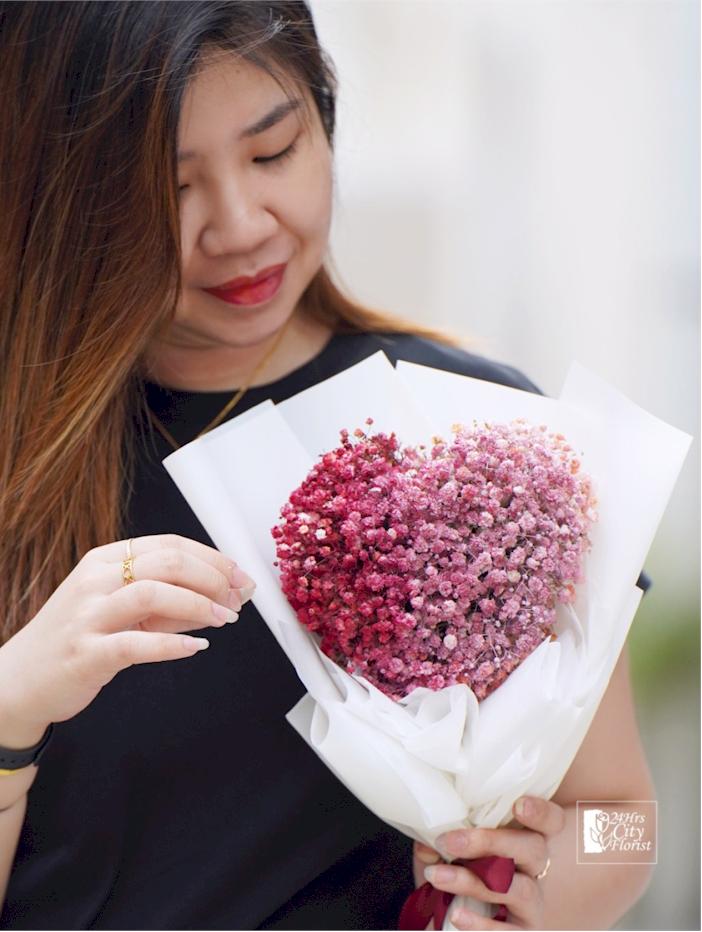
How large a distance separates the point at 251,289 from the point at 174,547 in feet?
1.06

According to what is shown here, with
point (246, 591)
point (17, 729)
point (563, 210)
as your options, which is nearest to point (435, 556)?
point (246, 591)

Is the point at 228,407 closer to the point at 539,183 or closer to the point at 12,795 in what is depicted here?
the point at 12,795

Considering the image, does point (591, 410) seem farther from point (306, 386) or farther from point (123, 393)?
point (123, 393)

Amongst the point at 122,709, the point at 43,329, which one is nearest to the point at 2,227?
the point at 43,329

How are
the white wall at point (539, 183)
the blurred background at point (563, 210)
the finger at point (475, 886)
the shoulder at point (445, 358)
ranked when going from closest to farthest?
the finger at point (475, 886), the shoulder at point (445, 358), the blurred background at point (563, 210), the white wall at point (539, 183)

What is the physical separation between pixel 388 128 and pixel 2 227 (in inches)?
38.7

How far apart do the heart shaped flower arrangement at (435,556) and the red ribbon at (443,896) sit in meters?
0.17

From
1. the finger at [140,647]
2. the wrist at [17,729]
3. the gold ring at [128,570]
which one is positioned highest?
the gold ring at [128,570]

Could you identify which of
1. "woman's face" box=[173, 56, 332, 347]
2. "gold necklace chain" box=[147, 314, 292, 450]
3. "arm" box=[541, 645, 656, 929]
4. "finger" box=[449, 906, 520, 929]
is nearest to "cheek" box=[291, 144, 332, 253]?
"woman's face" box=[173, 56, 332, 347]

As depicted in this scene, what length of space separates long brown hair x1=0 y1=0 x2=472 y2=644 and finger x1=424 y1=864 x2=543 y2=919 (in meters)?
0.41

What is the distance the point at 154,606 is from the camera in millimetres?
624

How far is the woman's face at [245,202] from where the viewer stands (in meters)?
0.79

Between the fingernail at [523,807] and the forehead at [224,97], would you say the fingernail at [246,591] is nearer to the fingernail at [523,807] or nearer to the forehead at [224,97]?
the fingernail at [523,807]

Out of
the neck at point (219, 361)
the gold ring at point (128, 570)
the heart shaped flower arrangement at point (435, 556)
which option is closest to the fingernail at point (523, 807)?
the heart shaped flower arrangement at point (435, 556)
